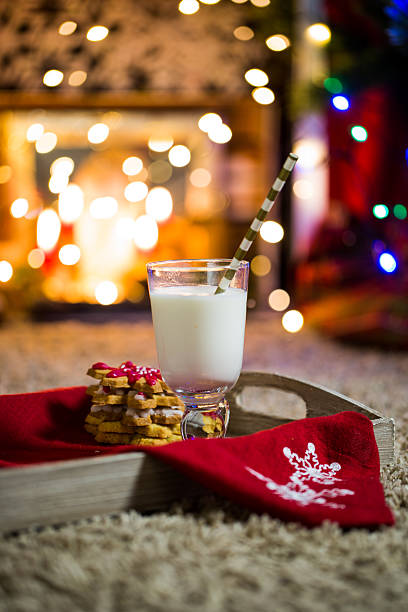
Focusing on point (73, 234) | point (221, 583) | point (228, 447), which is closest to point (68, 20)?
point (73, 234)

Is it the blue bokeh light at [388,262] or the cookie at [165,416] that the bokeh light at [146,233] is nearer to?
the blue bokeh light at [388,262]

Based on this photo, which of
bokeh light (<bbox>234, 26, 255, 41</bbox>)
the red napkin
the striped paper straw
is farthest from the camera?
bokeh light (<bbox>234, 26, 255, 41</bbox>)

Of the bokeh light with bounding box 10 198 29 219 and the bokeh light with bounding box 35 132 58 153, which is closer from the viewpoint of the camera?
the bokeh light with bounding box 10 198 29 219

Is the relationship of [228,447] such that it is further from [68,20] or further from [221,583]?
[68,20]

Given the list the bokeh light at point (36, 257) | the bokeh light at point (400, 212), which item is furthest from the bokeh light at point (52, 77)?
the bokeh light at point (400, 212)

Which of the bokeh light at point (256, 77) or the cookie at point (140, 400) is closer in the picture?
the cookie at point (140, 400)

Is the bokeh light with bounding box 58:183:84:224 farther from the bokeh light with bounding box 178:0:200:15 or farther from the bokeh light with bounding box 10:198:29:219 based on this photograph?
the bokeh light with bounding box 178:0:200:15

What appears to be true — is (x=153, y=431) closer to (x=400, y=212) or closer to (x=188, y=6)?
(x=400, y=212)

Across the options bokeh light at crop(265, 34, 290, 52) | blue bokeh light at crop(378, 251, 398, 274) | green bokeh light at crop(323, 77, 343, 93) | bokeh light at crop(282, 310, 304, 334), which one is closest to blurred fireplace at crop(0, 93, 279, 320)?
bokeh light at crop(265, 34, 290, 52)

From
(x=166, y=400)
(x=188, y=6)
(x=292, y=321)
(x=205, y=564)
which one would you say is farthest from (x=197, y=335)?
(x=188, y=6)
